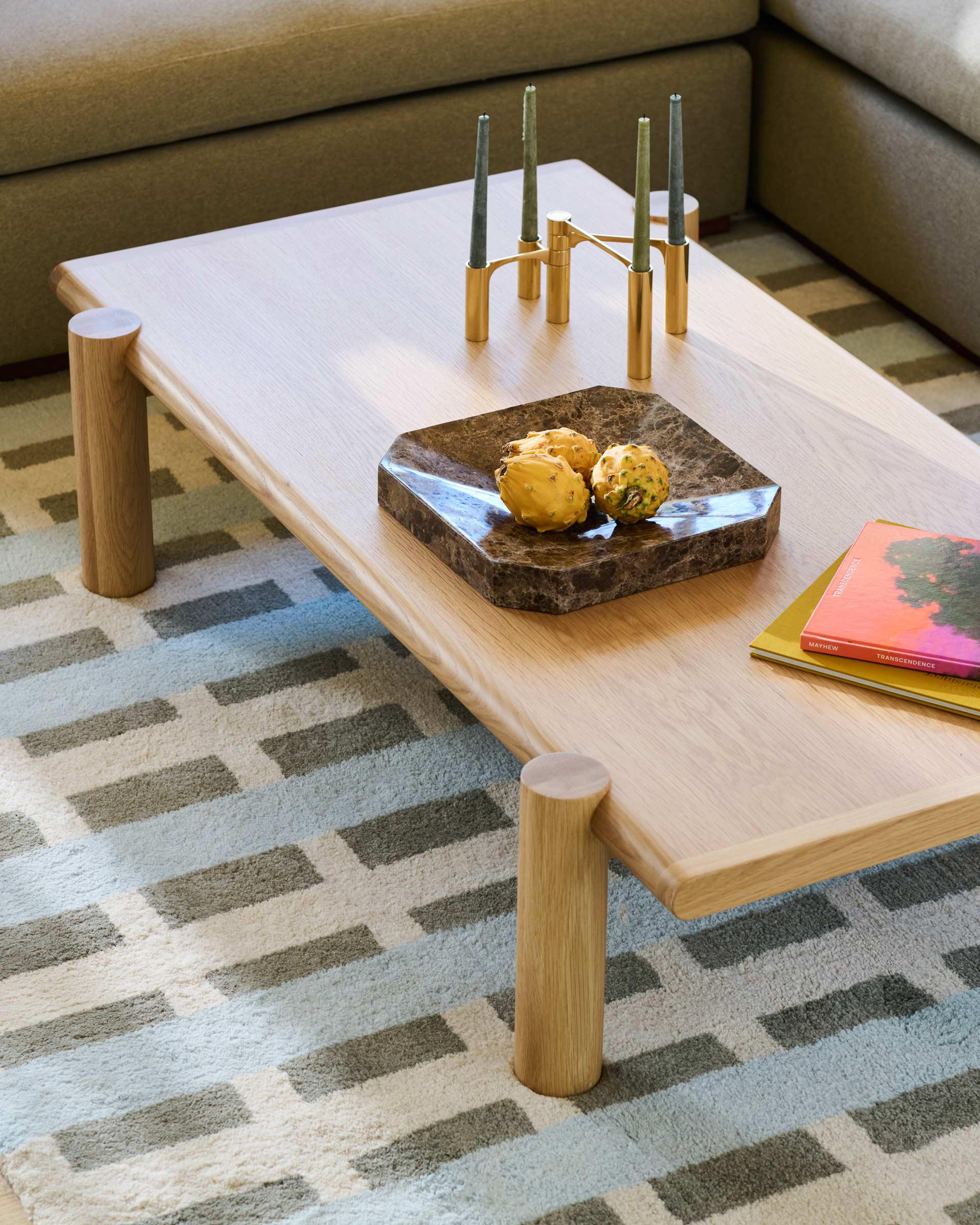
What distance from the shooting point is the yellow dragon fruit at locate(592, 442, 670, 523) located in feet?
4.62

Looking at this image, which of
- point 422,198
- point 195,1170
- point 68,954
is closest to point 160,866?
point 68,954

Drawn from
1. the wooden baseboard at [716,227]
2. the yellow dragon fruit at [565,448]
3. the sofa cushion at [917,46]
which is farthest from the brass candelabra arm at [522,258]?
the wooden baseboard at [716,227]

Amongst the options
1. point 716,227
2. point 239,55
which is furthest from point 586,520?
point 716,227

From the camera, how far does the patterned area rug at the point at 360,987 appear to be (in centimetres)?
130

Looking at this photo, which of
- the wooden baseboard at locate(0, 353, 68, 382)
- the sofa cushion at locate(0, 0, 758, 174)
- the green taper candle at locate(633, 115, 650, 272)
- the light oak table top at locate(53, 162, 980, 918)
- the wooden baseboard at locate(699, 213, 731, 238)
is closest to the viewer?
the light oak table top at locate(53, 162, 980, 918)

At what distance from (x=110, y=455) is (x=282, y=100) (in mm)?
842

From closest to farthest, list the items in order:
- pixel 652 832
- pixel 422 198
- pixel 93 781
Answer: pixel 652 832, pixel 93 781, pixel 422 198

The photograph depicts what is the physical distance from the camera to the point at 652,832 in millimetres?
1152

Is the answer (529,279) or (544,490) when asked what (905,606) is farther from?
(529,279)

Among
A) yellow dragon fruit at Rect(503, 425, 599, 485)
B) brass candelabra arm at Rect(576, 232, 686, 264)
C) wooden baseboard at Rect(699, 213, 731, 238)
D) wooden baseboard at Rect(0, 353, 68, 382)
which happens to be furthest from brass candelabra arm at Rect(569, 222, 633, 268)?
wooden baseboard at Rect(699, 213, 731, 238)

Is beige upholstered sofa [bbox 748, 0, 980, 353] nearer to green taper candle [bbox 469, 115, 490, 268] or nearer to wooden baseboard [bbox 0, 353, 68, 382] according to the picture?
green taper candle [bbox 469, 115, 490, 268]

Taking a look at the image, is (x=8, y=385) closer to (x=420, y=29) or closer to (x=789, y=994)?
(x=420, y=29)

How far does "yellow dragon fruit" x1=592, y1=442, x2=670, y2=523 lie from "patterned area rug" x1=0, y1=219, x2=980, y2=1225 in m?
0.39

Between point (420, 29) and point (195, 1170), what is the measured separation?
184 centimetres
